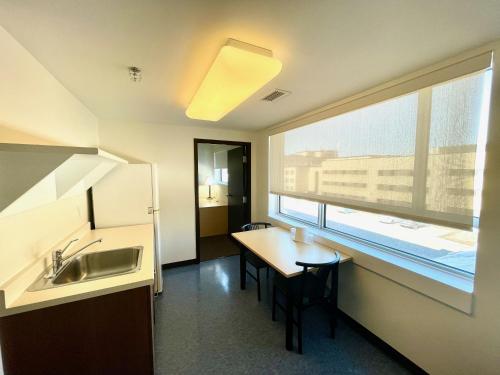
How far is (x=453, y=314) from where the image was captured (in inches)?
53.3

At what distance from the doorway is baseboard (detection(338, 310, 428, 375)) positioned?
2184mm

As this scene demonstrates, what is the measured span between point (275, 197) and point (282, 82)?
6.99 ft

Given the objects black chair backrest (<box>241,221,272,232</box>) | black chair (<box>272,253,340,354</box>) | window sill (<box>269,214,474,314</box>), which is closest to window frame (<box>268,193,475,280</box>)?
window sill (<box>269,214,474,314</box>)

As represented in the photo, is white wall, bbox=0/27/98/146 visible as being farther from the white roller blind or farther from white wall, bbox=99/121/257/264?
the white roller blind

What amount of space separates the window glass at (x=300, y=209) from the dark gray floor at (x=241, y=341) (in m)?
1.13

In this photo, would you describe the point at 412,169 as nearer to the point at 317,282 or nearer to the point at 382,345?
the point at 317,282

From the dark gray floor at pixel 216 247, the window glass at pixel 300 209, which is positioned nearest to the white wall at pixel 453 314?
the window glass at pixel 300 209

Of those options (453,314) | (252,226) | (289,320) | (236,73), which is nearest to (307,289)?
(289,320)

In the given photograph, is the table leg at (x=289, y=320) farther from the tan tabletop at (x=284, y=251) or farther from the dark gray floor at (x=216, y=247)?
the dark gray floor at (x=216, y=247)

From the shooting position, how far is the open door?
12.7ft

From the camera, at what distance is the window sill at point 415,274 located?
4.36 feet

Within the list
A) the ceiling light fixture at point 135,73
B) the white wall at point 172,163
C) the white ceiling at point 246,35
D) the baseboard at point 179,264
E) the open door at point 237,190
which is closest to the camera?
the white ceiling at point 246,35

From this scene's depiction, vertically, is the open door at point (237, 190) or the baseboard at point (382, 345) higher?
the open door at point (237, 190)

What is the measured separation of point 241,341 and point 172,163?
2498 millimetres
